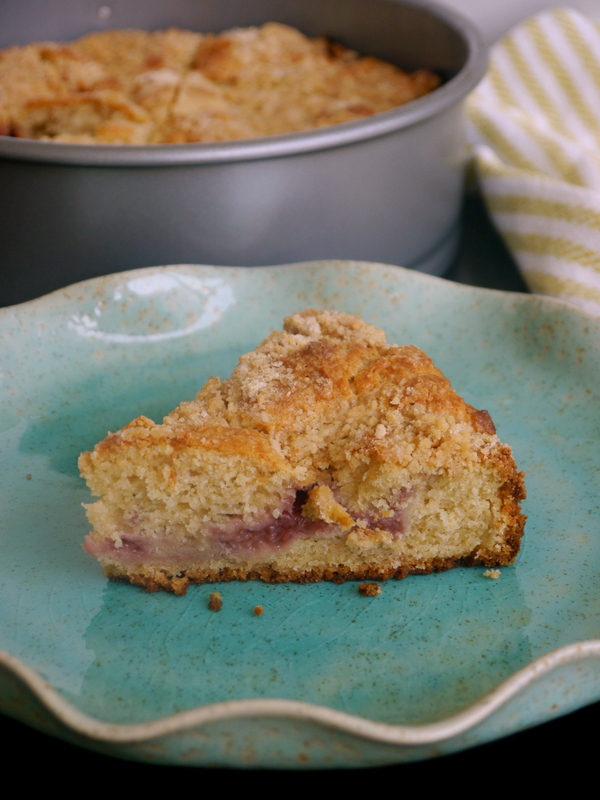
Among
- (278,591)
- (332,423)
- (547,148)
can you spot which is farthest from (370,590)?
(547,148)

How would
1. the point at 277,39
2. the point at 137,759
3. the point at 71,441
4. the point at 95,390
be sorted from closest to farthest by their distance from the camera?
1. the point at 137,759
2. the point at 71,441
3. the point at 95,390
4. the point at 277,39

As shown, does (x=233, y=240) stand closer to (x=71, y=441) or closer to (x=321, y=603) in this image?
(x=71, y=441)

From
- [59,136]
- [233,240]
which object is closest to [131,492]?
[233,240]

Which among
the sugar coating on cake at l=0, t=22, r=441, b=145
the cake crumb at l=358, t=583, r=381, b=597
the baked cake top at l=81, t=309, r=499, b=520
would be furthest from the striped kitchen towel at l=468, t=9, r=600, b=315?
the cake crumb at l=358, t=583, r=381, b=597

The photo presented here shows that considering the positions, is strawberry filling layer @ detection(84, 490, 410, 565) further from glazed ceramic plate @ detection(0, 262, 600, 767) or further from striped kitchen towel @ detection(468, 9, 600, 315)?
striped kitchen towel @ detection(468, 9, 600, 315)

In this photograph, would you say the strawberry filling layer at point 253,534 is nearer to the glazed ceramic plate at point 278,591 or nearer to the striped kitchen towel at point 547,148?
the glazed ceramic plate at point 278,591
